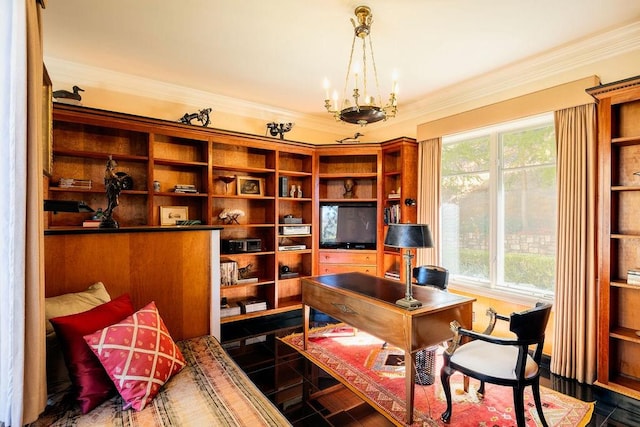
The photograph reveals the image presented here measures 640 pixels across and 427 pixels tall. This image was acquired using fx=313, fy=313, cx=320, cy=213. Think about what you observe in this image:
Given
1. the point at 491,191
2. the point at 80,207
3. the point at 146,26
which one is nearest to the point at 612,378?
the point at 491,191

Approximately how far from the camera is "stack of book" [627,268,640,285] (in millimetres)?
2334

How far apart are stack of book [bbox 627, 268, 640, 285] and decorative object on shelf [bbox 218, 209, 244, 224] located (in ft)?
12.6

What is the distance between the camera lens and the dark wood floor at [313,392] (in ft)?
7.09

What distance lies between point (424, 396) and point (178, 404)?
5.91 feet

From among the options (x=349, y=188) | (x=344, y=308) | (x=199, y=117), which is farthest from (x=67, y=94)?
(x=349, y=188)

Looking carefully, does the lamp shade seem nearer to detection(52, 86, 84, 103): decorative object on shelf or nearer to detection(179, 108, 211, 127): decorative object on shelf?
detection(179, 108, 211, 127): decorative object on shelf

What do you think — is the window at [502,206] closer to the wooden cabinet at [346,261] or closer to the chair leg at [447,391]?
the wooden cabinet at [346,261]

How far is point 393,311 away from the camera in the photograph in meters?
2.16

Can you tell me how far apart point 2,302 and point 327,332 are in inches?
118

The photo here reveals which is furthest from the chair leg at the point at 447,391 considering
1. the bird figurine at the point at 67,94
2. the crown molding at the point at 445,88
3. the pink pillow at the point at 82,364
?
the bird figurine at the point at 67,94

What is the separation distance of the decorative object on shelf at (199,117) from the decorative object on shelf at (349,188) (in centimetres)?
215

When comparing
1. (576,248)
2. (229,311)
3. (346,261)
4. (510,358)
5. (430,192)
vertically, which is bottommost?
(229,311)

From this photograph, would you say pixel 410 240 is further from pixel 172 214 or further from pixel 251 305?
pixel 172 214

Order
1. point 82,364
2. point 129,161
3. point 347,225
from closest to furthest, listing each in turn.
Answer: point 82,364, point 129,161, point 347,225
